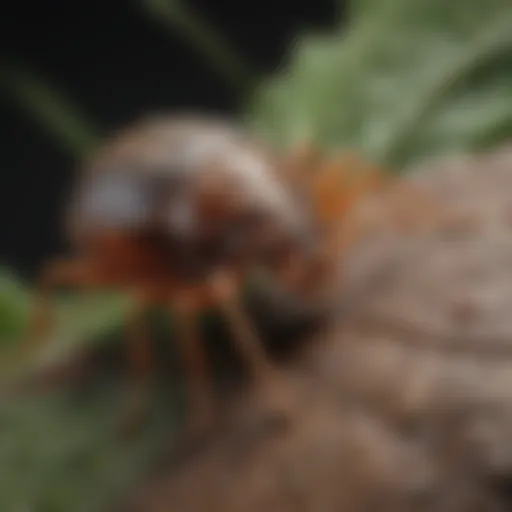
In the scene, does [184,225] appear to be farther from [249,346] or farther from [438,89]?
[438,89]

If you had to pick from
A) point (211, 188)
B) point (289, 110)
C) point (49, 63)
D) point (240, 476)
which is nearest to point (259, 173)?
point (211, 188)

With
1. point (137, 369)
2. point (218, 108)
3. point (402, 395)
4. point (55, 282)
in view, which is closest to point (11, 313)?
point (55, 282)

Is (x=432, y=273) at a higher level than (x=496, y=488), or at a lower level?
higher

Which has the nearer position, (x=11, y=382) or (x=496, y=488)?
(x=496, y=488)

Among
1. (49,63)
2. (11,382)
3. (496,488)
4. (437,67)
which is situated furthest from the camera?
(49,63)

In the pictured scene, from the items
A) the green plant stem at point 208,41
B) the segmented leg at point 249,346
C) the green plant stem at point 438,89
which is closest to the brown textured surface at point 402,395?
the segmented leg at point 249,346

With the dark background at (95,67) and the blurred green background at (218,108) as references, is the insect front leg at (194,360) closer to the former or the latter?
the blurred green background at (218,108)

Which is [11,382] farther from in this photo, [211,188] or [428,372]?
[428,372]

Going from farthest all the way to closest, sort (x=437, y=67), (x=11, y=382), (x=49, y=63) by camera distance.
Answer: (x=49, y=63)
(x=437, y=67)
(x=11, y=382)
